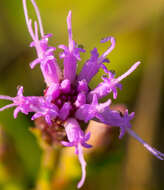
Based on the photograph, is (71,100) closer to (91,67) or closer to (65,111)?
(65,111)

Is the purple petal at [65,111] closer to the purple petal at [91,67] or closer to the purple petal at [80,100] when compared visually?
the purple petal at [80,100]

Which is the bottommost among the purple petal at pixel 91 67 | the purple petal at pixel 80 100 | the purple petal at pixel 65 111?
the purple petal at pixel 65 111

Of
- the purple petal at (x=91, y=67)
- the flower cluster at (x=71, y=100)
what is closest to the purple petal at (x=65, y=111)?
the flower cluster at (x=71, y=100)

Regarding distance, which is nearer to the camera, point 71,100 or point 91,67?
point 71,100

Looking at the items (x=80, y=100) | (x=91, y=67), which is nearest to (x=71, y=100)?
(x=80, y=100)

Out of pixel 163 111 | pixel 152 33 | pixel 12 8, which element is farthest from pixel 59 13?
pixel 163 111

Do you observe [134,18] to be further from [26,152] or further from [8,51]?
[26,152]

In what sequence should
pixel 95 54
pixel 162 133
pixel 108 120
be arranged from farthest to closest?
pixel 162 133
pixel 95 54
pixel 108 120

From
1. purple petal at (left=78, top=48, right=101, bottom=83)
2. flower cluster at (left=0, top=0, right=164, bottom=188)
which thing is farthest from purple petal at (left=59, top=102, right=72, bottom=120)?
purple petal at (left=78, top=48, right=101, bottom=83)
